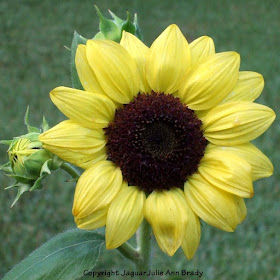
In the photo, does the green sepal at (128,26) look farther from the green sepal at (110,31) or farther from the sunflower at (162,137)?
the sunflower at (162,137)

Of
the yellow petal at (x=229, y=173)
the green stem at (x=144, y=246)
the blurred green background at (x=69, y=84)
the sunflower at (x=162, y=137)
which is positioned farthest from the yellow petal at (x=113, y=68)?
the blurred green background at (x=69, y=84)

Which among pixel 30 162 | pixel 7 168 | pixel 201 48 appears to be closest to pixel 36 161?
pixel 30 162

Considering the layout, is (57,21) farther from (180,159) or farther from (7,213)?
(180,159)

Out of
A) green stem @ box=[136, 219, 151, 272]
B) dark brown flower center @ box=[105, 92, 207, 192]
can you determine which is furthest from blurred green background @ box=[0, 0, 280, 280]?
dark brown flower center @ box=[105, 92, 207, 192]

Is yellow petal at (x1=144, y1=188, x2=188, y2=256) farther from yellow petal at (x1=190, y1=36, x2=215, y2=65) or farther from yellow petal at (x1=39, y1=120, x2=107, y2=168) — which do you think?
yellow petal at (x1=190, y1=36, x2=215, y2=65)

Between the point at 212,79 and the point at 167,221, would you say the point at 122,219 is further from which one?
the point at 212,79
